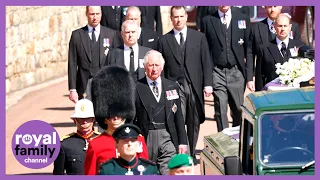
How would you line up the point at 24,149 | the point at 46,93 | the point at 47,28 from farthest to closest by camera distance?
1. the point at 47,28
2. the point at 46,93
3. the point at 24,149

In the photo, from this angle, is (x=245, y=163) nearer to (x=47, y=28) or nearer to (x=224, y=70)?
(x=224, y=70)

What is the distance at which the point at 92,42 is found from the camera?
53.3ft

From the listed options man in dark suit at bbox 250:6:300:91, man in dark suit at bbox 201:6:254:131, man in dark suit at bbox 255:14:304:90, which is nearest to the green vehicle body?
man in dark suit at bbox 255:14:304:90

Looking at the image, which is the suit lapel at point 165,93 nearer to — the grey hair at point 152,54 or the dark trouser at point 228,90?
the grey hair at point 152,54

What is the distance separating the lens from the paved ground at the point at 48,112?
58.2 ft

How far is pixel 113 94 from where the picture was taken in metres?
12.3

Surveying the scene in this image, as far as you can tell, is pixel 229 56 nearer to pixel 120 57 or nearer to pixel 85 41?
pixel 85 41

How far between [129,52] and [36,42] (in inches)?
359

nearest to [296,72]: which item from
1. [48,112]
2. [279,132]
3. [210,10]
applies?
[279,132]

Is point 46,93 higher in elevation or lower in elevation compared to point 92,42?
lower

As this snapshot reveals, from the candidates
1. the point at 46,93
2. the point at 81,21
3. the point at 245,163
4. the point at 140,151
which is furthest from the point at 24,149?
the point at 81,21

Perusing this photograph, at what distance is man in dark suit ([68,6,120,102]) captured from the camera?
16141 millimetres

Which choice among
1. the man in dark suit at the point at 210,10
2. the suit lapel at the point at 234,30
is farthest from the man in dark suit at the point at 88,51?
the man in dark suit at the point at 210,10

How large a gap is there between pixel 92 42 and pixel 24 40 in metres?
6.78
